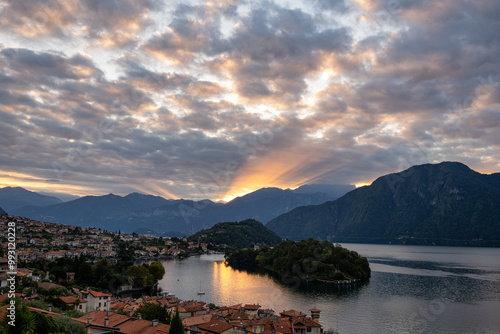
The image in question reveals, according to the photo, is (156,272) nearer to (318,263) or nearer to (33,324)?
(318,263)

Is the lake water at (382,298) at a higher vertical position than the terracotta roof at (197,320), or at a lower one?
lower

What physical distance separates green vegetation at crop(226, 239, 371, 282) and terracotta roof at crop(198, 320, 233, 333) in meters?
55.6

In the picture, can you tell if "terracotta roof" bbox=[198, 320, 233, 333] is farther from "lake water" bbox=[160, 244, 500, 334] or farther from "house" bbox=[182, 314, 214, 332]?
"lake water" bbox=[160, 244, 500, 334]

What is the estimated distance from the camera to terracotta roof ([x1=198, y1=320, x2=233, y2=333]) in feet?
118

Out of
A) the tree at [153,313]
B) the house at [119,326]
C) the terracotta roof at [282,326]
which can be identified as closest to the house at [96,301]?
the tree at [153,313]

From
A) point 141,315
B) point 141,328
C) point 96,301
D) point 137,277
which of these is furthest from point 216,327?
point 137,277

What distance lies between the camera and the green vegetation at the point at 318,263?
9025cm

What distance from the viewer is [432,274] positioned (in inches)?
3930

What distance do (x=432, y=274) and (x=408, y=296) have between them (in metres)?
39.1

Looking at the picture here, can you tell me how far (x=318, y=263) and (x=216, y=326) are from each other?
61.2m

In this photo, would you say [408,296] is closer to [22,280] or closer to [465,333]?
[465,333]

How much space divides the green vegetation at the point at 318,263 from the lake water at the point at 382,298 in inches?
212

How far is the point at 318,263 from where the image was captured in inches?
3679

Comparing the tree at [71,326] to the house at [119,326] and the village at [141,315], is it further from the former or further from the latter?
the house at [119,326]
